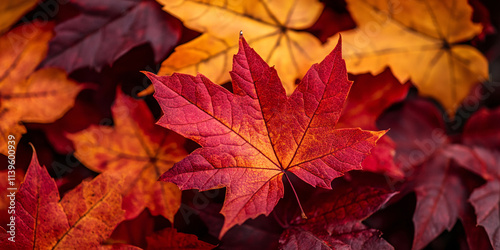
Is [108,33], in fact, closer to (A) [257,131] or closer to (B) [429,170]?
(A) [257,131]

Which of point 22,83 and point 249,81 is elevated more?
point 22,83

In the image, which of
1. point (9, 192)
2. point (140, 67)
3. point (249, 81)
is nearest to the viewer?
point (249, 81)

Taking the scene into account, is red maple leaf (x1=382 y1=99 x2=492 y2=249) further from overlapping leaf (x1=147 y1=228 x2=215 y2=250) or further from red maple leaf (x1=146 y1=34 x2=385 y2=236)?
overlapping leaf (x1=147 y1=228 x2=215 y2=250)

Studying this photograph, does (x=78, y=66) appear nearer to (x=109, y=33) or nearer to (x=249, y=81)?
(x=109, y=33)

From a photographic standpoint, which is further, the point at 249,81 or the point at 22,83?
the point at 22,83

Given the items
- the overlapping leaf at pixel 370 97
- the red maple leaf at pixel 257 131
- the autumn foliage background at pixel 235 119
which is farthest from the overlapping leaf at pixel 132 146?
the overlapping leaf at pixel 370 97

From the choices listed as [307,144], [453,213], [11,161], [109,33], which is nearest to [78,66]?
[109,33]
